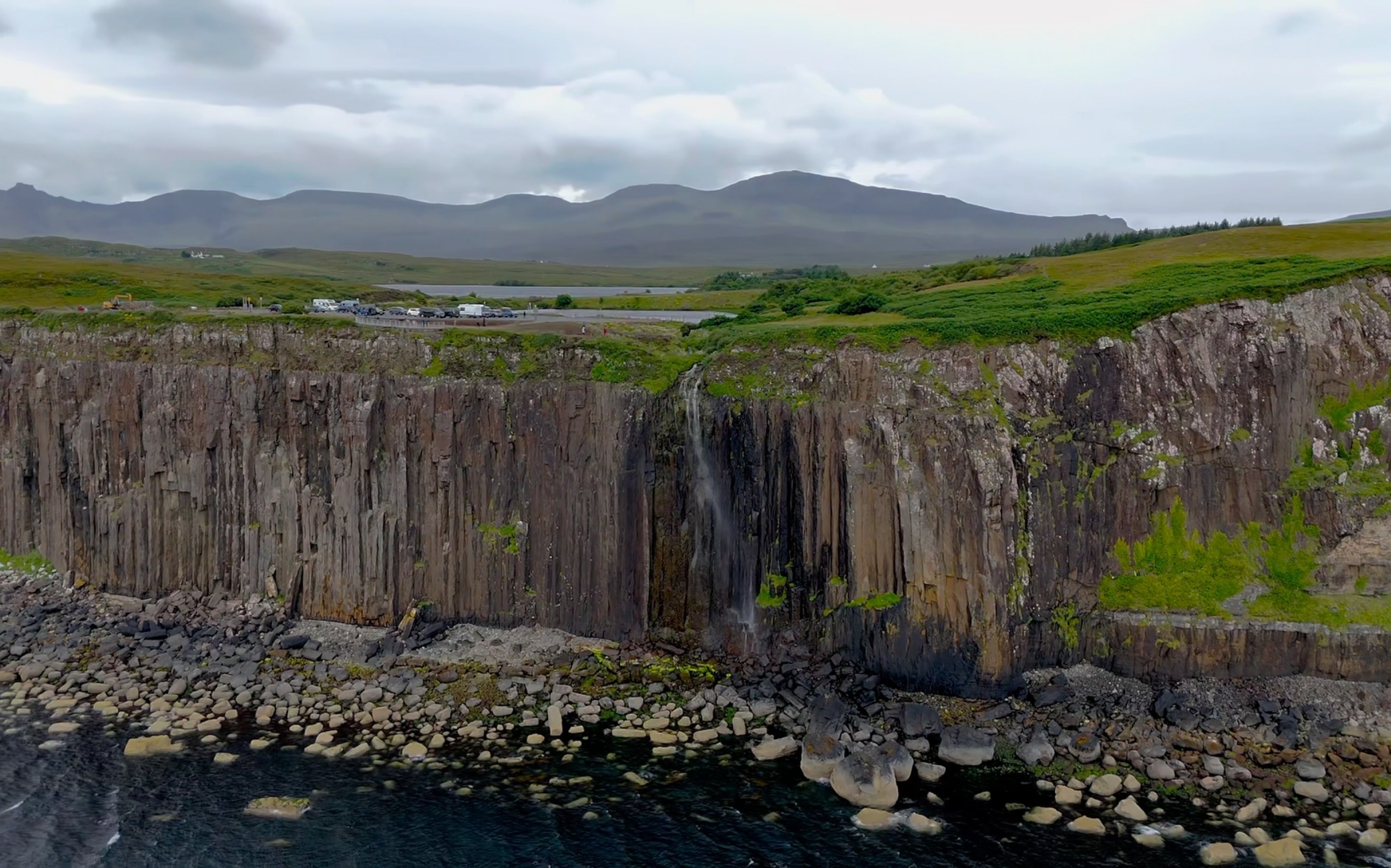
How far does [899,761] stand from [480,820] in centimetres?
1394

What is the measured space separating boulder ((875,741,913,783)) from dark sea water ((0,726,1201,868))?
0.54 meters

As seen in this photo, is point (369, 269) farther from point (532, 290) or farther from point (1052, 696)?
point (1052, 696)

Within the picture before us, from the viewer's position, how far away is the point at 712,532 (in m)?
41.5

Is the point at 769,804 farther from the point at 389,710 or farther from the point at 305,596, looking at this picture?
the point at 305,596

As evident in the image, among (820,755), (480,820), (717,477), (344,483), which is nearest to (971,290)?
(717,477)

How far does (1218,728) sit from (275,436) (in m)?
42.8

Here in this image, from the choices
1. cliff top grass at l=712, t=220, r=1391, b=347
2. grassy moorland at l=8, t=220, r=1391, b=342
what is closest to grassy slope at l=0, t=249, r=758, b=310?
grassy moorland at l=8, t=220, r=1391, b=342

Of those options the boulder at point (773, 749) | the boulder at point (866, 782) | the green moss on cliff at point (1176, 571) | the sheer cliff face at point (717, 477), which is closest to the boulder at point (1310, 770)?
the sheer cliff face at point (717, 477)

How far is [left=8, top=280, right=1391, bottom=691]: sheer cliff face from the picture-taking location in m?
37.0

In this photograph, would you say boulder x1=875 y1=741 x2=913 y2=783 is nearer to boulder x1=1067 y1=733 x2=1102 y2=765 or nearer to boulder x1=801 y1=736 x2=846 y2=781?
boulder x1=801 y1=736 x2=846 y2=781

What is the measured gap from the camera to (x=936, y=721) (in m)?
34.0

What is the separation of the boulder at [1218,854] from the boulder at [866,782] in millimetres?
8729

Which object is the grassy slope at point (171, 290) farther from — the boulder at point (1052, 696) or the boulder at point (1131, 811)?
the boulder at point (1131, 811)

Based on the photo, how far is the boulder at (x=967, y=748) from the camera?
105 feet
